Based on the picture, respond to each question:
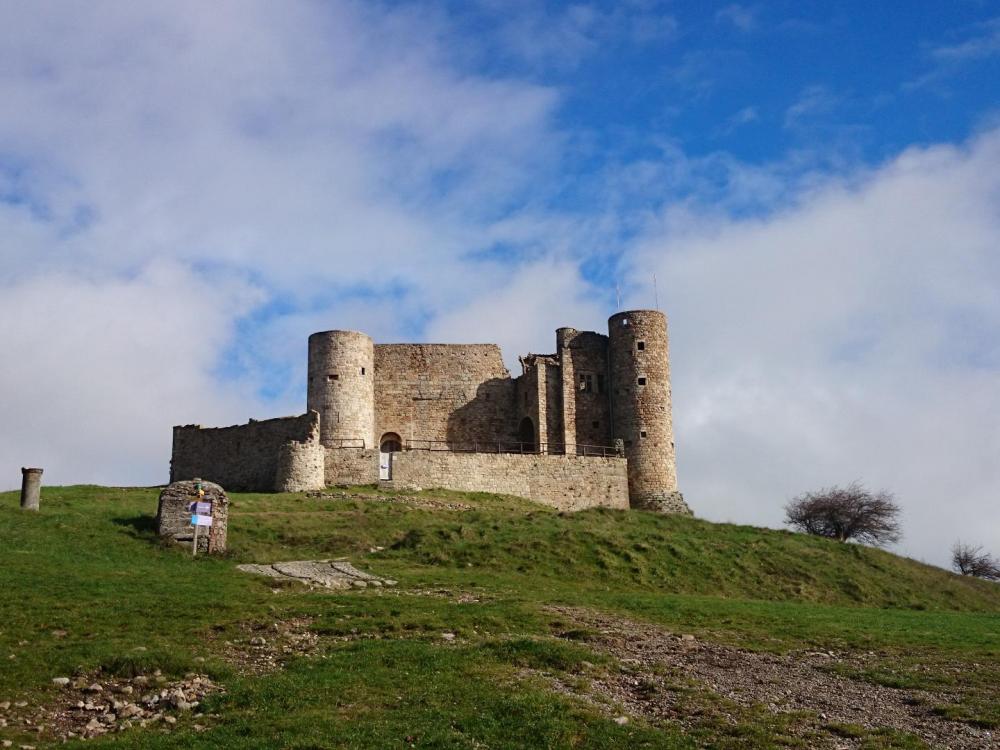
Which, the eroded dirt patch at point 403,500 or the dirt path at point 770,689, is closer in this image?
the dirt path at point 770,689

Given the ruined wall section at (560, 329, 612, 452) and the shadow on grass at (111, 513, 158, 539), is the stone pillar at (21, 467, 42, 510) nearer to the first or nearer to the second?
the shadow on grass at (111, 513, 158, 539)

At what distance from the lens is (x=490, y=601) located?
835 inches

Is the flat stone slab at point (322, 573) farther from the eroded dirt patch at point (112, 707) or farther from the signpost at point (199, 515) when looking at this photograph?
the eroded dirt patch at point (112, 707)

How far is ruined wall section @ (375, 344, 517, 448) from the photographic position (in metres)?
52.3

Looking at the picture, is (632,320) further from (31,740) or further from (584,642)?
(31,740)

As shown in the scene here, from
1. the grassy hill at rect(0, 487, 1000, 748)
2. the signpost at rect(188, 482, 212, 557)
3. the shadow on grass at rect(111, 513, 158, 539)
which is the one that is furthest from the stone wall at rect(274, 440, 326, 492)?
the signpost at rect(188, 482, 212, 557)

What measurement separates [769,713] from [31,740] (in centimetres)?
895

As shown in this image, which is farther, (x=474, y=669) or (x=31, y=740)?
(x=474, y=669)

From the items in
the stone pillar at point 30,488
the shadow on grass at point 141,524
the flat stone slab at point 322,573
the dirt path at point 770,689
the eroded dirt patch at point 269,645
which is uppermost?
the stone pillar at point 30,488

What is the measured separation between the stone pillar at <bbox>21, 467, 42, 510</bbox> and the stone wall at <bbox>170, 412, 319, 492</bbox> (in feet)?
39.9

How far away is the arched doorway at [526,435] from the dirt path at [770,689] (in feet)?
109

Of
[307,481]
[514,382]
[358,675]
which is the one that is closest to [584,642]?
[358,675]

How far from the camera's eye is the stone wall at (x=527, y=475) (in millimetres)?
43188

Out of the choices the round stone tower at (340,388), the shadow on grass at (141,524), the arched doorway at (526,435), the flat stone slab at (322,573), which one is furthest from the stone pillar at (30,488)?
the arched doorway at (526,435)
